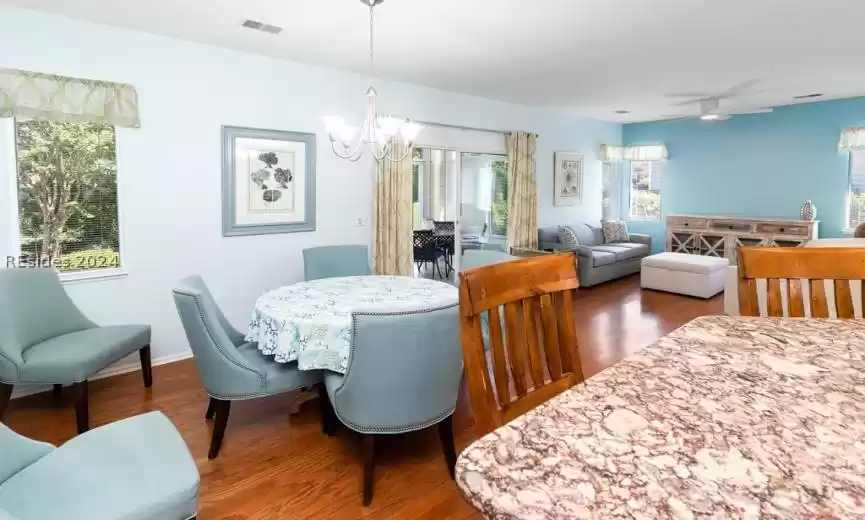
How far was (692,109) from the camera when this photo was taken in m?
7.23

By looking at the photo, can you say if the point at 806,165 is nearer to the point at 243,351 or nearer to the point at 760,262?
the point at 760,262

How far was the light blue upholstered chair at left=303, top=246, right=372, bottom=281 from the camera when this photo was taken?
4.09 metres

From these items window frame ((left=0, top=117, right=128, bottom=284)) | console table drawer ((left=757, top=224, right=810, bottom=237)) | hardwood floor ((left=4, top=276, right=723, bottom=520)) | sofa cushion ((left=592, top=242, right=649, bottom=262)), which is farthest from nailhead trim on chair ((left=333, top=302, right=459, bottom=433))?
console table drawer ((left=757, top=224, right=810, bottom=237))

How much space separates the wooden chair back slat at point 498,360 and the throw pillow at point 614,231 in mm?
7361

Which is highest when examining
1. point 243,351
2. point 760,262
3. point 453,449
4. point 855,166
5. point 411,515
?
point 855,166

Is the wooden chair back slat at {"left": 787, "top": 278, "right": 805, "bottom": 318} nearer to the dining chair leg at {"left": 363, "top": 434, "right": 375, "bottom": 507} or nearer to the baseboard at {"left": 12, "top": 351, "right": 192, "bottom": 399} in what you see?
the dining chair leg at {"left": 363, "top": 434, "right": 375, "bottom": 507}

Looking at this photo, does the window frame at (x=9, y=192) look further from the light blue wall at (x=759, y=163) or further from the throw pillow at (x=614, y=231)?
the light blue wall at (x=759, y=163)

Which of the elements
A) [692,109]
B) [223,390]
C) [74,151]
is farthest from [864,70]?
[74,151]

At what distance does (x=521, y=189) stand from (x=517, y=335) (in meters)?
5.86

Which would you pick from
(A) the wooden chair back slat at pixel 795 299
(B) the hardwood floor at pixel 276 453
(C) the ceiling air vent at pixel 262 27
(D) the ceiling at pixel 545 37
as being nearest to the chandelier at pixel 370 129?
(D) the ceiling at pixel 545 37

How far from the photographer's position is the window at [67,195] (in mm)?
3418

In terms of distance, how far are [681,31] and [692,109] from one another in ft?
Result: 13.3

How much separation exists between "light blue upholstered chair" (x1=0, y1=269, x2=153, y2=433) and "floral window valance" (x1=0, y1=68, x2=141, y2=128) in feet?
3.36

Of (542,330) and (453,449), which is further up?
(542,330)
